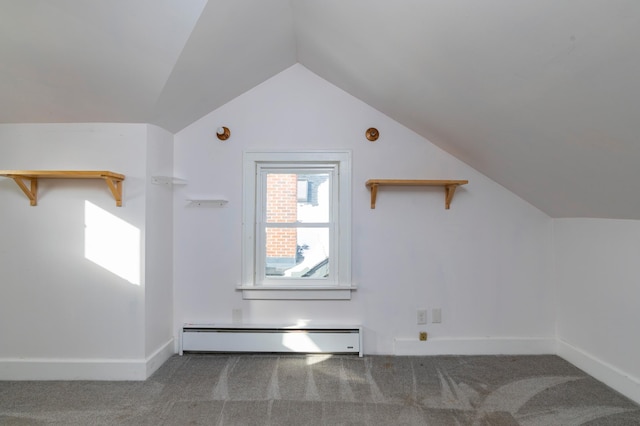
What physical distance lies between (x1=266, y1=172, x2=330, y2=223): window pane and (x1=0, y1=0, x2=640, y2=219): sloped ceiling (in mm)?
774

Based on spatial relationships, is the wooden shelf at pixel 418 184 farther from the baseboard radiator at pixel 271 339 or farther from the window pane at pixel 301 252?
the baseboard radiator at pixel 271 339

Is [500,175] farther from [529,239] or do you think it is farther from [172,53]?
[172,53]

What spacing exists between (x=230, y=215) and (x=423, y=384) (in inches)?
73.9

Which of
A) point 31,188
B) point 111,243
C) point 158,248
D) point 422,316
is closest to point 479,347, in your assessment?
point 422,316

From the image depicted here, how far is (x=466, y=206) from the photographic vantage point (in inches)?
99.6

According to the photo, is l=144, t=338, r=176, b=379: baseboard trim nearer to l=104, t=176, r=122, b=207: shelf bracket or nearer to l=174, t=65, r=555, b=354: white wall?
l=174, t=65, r=555, b=354: white wall

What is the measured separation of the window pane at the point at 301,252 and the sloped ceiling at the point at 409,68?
117 cm

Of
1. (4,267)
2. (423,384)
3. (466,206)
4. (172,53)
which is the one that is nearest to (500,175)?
(466,206)

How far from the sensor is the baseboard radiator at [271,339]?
2.42 metres

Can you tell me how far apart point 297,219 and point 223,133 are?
3.06 ft

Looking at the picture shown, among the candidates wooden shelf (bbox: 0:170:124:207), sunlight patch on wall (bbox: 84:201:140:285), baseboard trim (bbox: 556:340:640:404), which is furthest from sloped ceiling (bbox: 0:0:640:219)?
baseboard trim (bbox: 556:340:640:404)

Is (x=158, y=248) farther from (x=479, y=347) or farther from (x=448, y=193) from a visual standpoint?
(x=479, y=347)

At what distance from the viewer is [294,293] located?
2506 millimetres

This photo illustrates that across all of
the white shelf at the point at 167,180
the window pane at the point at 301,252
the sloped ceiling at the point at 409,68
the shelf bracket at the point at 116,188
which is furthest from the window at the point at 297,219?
the shelf bracket at the point at 116,188
